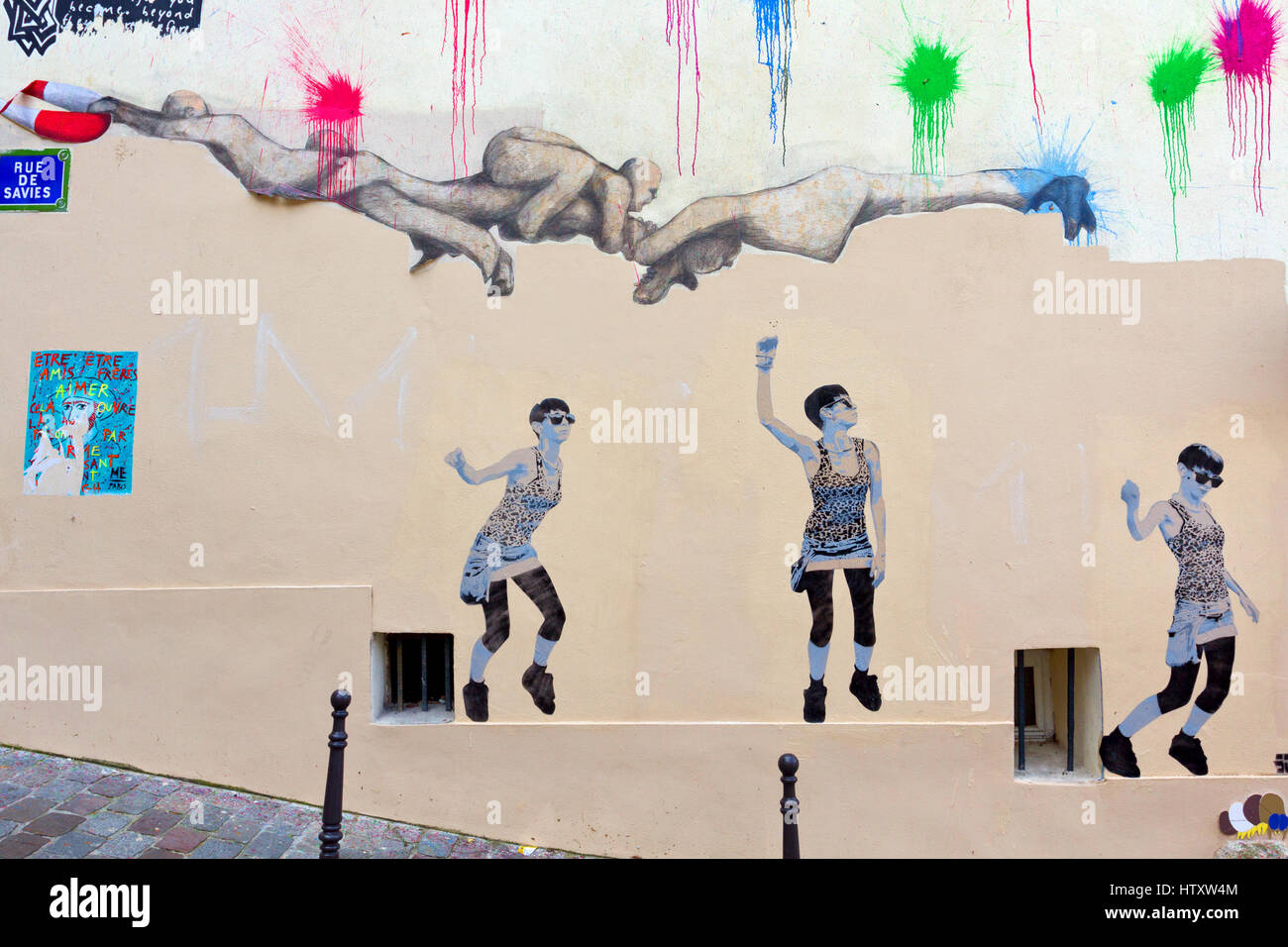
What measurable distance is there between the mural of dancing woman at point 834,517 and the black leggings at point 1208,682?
182cm

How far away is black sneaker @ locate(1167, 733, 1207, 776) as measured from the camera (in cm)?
538

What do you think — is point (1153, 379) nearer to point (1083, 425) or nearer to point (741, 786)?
point (1083, 425)

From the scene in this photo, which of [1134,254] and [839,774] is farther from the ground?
[1134,254]

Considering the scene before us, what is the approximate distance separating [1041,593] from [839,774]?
169cm

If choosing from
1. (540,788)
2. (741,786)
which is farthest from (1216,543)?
(540,788)

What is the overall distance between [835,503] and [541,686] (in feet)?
7.14

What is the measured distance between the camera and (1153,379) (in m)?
5.48

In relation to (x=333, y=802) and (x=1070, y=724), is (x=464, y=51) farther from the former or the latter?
(x=1070, y=724)

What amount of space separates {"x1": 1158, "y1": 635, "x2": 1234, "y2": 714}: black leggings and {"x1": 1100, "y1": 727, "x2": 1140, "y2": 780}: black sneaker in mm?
322

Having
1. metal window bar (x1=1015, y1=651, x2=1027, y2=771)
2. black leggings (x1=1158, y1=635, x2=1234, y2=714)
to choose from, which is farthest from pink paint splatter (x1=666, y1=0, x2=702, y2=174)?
black leggings (x1=1158, y1=635, x2=1234, y2=714)

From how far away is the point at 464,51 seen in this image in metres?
5.62

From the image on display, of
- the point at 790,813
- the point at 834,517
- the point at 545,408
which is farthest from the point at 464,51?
the point at 790,813
